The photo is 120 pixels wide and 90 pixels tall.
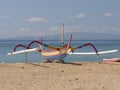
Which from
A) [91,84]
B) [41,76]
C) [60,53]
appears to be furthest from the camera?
[60,53]

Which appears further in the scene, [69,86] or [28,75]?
[28,75]

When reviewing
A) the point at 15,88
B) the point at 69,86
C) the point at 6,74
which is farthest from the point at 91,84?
the point at 6,74

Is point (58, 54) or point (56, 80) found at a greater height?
point (58, 54)

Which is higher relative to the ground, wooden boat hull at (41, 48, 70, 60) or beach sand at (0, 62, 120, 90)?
wooden boat hull at (41, 48, 70, 60)

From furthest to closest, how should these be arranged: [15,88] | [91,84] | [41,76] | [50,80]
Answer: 1. [41,76]
2. [50,80]
3. [91,84]
4. [15,88]

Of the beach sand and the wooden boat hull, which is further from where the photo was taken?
the wooden boat hull

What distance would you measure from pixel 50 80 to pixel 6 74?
2.48 m

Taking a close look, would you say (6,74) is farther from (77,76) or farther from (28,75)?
(77,76)

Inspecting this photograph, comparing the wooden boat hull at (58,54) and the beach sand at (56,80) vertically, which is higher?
the wooden boat hull at (58,54)

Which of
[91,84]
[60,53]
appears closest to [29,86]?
[91,84]

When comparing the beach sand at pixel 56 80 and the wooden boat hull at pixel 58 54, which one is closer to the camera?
the beach sand at pixel 56 80

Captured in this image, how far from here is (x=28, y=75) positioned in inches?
597

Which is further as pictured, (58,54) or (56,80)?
(58,54)

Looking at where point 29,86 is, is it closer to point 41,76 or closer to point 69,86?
point 69,86
